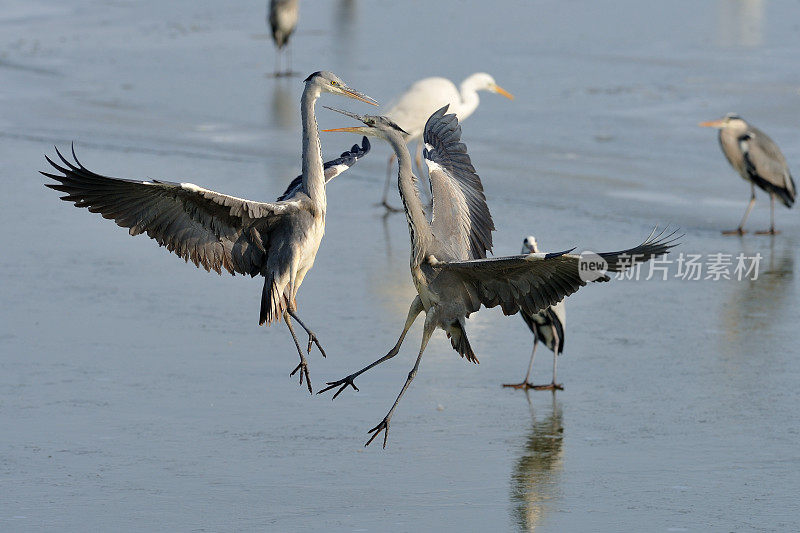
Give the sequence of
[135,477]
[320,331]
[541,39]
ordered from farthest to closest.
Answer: [541,39] < [320,331] < [135,477]

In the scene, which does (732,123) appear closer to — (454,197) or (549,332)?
(549,332)

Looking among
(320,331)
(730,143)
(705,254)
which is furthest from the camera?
(730,143)

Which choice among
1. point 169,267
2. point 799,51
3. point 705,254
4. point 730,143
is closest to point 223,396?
point 169,267

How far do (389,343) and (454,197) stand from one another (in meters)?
1.77

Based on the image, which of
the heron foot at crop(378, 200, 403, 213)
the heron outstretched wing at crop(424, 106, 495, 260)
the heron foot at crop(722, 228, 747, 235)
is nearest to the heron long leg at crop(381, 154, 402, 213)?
the heron foot at crop(378, 200, 403, 213)

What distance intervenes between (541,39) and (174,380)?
1399 cm

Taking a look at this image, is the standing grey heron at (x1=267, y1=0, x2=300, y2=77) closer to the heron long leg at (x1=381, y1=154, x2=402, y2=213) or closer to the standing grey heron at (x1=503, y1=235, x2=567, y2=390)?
the heron long leg at (x1=381, y1=154, x2=402, y2=213)

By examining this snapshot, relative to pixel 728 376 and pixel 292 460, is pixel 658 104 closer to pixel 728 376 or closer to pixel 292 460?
pixel 728 376

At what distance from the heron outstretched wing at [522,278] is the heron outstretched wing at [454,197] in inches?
10.5

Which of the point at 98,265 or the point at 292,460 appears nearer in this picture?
the point at 292,460

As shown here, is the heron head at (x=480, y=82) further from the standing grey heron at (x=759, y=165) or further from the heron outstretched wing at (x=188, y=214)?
the heron outstretched wing at (x=188, y=214)

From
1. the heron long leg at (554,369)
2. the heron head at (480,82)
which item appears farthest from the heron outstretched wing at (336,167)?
the heron head at (480,82)

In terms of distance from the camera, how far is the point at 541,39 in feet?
69.2

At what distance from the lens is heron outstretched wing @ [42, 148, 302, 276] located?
6.85 m
